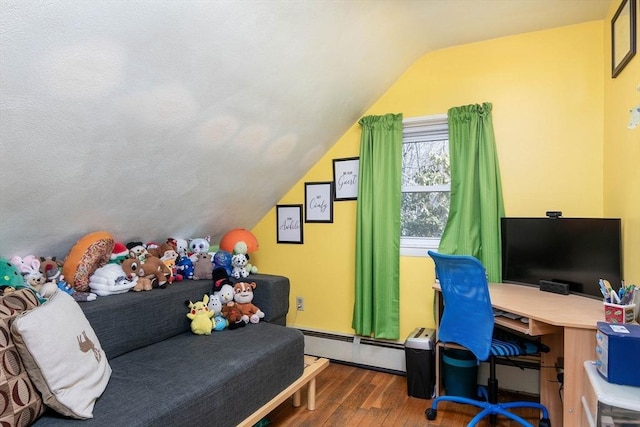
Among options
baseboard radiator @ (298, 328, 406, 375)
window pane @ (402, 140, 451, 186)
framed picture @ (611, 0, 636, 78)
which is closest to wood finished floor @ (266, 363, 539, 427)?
baseboard radiator @ (298, 328, 406, 375)

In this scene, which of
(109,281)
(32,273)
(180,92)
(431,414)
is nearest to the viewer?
(180,92)

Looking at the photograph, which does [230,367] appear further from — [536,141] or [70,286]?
[536,141]

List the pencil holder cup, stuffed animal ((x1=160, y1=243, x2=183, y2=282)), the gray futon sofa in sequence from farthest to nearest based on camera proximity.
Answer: stuffed animal ((x1=160, y1=243, x2=183, y2=282)) < the pencil holder cup < the gray futon sofa

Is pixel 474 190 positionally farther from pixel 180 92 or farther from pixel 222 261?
pixel 180 92

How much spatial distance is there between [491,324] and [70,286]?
2240 mm

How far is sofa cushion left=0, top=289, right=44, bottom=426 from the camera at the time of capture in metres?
1.25

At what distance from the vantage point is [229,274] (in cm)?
280

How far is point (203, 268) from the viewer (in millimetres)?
2705

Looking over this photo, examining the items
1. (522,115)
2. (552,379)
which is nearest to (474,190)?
(522,115)

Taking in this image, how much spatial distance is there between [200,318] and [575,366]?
6.52 feet

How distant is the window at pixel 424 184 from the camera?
9.79 ft

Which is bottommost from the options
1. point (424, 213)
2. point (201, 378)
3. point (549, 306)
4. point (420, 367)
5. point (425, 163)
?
point (420, 367)

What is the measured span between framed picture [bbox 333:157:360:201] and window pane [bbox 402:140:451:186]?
1.30 feet

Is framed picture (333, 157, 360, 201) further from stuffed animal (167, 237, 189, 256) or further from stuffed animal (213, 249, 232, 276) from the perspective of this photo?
stuffed animal (167, 237, 189, 256)
